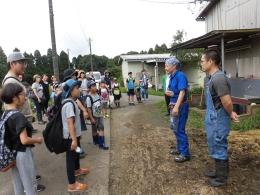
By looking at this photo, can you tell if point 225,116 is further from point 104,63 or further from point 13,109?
point 104,63

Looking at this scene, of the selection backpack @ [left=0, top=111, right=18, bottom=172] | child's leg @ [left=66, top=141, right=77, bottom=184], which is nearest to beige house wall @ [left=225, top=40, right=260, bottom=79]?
child's leg @ [left=66, top=141, right=77, bottom=184]

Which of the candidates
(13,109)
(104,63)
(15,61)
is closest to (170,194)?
(13,109)

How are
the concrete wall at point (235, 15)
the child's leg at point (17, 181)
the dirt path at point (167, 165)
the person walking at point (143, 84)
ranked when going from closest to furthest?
the child's leg at point (17, 181), the dirt path at point (167, 165), the concrete wall at point (235, 15), the person walking at point (143, 84)

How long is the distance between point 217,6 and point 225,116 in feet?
43.7

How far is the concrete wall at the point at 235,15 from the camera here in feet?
40.5

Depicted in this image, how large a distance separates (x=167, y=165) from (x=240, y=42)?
8498 millimetres

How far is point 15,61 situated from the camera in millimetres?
4738

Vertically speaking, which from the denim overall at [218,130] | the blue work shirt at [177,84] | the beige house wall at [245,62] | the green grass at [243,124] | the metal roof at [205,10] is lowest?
the green grass at [243,124]

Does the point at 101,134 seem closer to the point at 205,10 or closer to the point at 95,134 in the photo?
the point at 95,134

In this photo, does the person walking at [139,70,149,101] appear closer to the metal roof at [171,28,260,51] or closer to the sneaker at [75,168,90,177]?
the metal roof at [171,28,260,51]

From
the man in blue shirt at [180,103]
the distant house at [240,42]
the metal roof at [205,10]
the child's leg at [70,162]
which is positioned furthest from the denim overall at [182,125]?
the metal roof at [205,10]

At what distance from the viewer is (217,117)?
189 inches

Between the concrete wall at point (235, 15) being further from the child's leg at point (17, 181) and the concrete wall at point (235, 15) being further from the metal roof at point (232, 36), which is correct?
the child's leg at point (17, 181)

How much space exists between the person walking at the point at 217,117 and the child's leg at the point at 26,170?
8.08 feet
